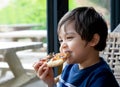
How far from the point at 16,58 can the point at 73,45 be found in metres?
0.98

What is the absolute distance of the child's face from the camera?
1.07m

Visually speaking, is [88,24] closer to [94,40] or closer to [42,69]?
[94,40]

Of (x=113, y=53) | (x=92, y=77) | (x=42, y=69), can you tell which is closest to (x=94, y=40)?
(x=92, y=77)

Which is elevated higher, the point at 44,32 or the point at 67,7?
the point at 67,7

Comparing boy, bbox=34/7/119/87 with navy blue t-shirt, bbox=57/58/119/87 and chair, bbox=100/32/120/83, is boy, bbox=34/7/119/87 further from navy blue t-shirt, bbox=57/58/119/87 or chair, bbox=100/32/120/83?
chair, bbox=100/32/120/83

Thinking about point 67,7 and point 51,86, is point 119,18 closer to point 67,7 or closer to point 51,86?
point 67,7

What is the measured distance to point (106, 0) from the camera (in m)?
3.11

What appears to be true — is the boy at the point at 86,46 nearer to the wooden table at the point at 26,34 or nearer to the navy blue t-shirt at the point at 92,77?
the navy blue t-shirt at the point at 92,77

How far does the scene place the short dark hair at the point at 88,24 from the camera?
1070mm

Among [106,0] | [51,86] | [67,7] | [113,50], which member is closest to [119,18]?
[106,0]

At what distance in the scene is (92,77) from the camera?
107 cm

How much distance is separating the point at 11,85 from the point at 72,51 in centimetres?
110

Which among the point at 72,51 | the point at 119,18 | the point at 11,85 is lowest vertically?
the point at 11,85

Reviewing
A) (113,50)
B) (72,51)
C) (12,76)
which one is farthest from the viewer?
Result: (12,76)
